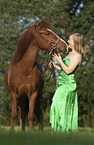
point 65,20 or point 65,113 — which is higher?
point 65,20

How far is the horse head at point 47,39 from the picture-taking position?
5750 mm

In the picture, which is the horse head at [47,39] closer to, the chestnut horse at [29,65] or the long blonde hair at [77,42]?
the chestnut horse at [29,65]

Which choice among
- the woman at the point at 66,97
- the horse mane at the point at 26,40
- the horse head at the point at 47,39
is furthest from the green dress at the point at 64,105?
the horse mane at the point at 26,40

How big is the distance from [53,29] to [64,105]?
6.49 metres

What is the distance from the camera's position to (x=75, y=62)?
4863 mm

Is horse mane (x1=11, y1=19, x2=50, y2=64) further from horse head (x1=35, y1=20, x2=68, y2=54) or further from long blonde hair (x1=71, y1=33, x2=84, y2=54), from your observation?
long blonde hair (x1=71, y1=33, x2=84, y2=54)

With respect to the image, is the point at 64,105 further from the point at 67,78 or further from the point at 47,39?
the point at 47,39

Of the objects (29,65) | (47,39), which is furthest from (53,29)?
(29,65)

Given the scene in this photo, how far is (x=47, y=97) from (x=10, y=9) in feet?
15.0

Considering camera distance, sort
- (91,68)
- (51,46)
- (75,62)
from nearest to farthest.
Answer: (75,62) < (51,46) < (91,68)

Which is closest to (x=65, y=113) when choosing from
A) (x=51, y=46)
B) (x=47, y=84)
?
(x=51, y=46)

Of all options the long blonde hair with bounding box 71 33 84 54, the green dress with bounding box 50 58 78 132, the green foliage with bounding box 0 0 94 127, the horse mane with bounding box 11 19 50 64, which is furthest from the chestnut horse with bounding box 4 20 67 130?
the green foliage with bounding box 0 0 94 127

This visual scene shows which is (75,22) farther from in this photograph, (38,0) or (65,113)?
(65,113)

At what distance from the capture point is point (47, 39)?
5.90 metres
